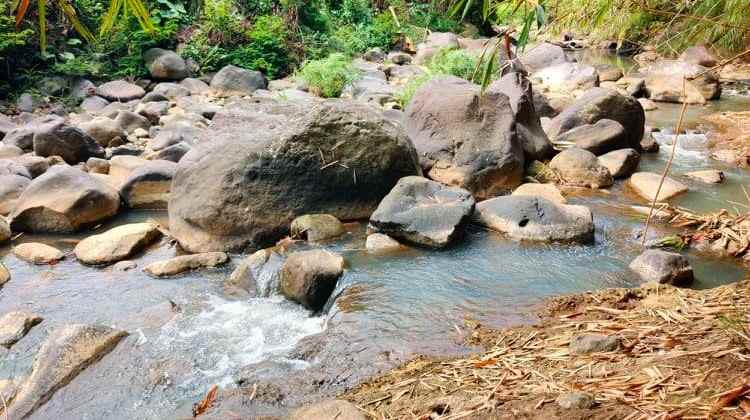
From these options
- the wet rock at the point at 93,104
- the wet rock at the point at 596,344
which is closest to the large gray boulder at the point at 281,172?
the wet rock at the point at 596,344

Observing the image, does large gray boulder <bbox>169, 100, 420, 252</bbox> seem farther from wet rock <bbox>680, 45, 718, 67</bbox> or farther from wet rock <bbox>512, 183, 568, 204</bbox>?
wet rock <bbox>680, 45, 718, 67</bbox>

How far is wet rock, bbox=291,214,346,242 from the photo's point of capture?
5.29 metres

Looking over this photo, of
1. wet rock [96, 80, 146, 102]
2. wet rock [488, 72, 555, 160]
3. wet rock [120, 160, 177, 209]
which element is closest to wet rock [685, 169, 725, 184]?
wet rock [488, 72, 555, 160]

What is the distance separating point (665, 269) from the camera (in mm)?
4266

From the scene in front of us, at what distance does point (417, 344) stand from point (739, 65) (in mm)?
12837

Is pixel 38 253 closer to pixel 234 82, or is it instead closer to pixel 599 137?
pixel 599 137

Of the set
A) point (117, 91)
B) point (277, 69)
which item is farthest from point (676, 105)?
point (117, 91)

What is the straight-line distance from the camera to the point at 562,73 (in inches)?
524

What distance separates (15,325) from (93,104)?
8.16m

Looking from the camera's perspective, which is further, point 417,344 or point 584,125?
point 584,125

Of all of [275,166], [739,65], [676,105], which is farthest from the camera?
[739,65]

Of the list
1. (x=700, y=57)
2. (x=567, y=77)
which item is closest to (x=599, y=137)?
(x=567, y=77)

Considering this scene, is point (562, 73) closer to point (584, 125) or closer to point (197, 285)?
point (584, 125)

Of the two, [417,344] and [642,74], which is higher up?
[417,344]
